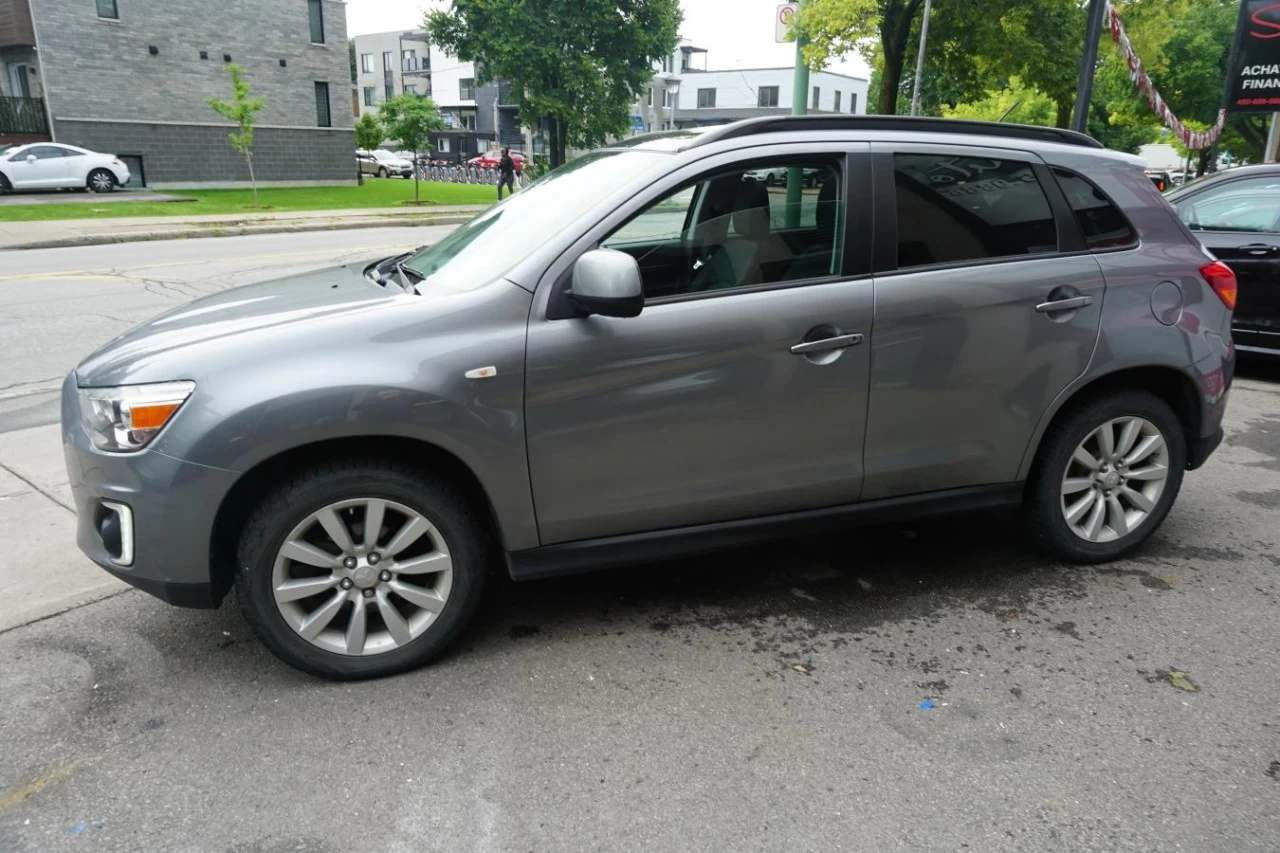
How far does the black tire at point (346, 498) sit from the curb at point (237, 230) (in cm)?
1333

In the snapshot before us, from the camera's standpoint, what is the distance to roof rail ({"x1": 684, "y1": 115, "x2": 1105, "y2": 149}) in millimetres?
3498

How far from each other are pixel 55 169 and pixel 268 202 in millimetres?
5698

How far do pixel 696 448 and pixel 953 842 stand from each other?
1454 mm

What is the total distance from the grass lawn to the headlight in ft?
67.4

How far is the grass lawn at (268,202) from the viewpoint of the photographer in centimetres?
2191

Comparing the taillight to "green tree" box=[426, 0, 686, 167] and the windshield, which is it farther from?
"green tree" box=[426, 0, 686, 167]

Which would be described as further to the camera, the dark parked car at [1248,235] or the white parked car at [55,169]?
the white parked car at [55,169]

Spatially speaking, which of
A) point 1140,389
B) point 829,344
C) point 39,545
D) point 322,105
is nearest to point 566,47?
point 322,105

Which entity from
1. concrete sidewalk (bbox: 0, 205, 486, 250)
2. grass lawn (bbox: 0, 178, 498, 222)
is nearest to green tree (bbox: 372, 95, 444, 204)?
grass lawn (bbox: 0, 178, 498, 222)

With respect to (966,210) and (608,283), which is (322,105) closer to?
(966,210)

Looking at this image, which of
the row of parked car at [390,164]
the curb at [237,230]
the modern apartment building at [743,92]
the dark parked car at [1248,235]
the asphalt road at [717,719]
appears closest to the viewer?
the asphalt road at [717,719]

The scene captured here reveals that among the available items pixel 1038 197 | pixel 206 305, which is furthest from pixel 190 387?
pixel 1038 197

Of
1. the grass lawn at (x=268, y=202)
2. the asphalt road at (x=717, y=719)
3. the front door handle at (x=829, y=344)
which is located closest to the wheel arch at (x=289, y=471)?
the asphalt road at (x=717, y=719)

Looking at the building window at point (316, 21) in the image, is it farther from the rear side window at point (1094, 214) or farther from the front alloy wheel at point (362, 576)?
the front alloy wheel at point (362, 576)
